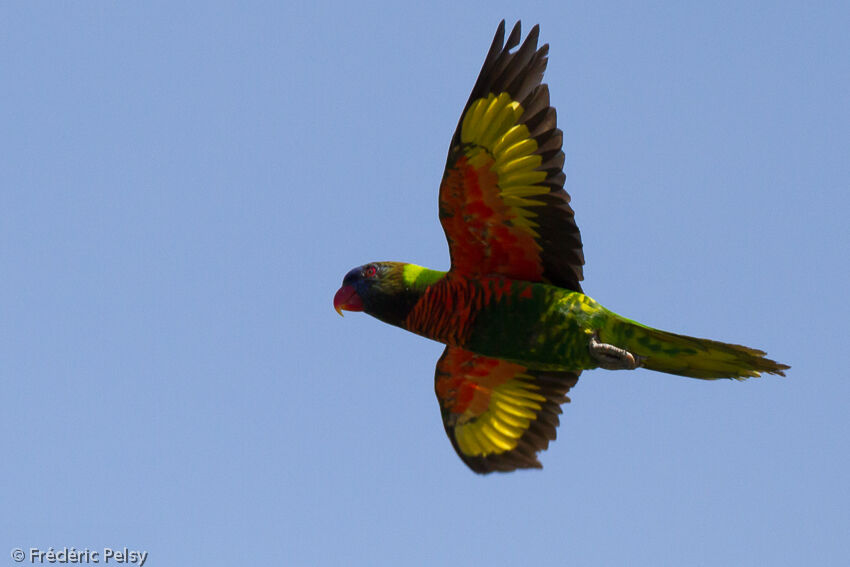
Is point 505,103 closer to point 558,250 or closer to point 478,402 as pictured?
point 558,250

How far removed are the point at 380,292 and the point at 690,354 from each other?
3058 mm

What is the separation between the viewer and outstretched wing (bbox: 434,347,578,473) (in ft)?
35.0

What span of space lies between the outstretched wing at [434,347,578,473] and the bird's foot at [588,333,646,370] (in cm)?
135

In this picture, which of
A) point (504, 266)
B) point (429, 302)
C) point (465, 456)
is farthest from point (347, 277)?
point (465, 456)

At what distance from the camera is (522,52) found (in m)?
9.12

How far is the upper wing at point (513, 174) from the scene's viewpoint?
9.12m

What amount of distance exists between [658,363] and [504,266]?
1.76m

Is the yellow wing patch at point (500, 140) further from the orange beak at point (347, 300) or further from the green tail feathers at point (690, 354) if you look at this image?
the orange beak at point (347, 300)

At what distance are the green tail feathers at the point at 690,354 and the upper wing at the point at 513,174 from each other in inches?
30.2

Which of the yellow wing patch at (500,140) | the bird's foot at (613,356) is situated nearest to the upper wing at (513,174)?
the yellow wing patch at (500,140)

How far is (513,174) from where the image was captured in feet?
30.3

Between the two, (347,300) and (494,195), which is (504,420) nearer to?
(347,300)

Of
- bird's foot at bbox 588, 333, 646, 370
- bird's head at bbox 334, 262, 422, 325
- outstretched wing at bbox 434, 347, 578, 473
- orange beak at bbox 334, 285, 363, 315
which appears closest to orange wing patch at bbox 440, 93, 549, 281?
bird's head at bbox 334, 262, 422, 325

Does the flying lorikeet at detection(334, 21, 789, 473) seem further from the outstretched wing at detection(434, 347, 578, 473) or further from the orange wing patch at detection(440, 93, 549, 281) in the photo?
the outstretched wing at detection(434, 347, 578, 473)
